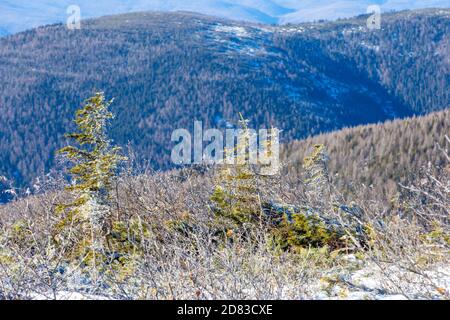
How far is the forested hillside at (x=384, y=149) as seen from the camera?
2467 inches

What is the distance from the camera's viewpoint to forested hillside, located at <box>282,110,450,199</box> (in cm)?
6266

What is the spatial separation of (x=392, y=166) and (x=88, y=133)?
2358 inches

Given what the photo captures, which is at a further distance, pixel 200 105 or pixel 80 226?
pixel 200 105

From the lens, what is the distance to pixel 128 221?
22.6ft

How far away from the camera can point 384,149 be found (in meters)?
68.3

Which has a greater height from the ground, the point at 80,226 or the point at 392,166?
the point at 80,226

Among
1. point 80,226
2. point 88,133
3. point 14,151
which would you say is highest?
point 88,133
